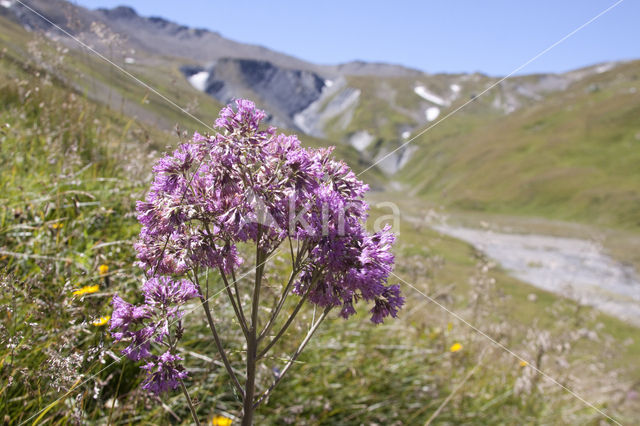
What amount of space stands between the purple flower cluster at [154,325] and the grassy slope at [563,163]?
110797mm

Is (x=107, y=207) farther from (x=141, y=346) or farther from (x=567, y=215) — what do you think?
(x=567, y=215)

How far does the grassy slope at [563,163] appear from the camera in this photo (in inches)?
4599

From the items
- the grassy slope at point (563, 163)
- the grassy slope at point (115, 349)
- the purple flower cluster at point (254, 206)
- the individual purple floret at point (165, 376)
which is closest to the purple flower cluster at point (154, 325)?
the individual purple floret at point (165, 376)

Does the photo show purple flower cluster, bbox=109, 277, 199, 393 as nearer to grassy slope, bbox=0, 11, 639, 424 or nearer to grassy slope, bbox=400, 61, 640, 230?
grassy slope, bbox=0, 11, 639, 424

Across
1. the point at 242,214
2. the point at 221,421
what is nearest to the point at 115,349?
the point at 221,421

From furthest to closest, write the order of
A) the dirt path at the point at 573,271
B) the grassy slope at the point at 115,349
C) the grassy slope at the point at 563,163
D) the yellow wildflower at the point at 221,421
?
the grassy slope at the point at 563,163
the dirt path at the point at 573,271
the yellow wildflower at the point at 221,421
the grassy slope at the point at 115,349

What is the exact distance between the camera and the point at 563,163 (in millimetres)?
142875

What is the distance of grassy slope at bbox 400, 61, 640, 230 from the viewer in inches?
4599

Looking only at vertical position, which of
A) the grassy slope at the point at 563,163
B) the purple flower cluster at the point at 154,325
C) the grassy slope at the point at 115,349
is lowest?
the grassy slope at the point at 115,349

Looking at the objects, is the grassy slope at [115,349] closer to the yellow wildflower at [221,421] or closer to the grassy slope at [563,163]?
the yellow wildflower at [221,421]

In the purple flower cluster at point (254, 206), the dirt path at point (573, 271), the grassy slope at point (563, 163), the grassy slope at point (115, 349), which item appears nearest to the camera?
the purple flower cluster at point (254, 206)

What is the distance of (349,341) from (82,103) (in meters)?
6.74

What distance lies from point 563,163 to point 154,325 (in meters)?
164

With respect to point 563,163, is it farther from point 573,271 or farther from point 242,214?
point 242,214
